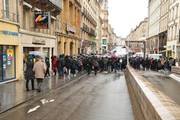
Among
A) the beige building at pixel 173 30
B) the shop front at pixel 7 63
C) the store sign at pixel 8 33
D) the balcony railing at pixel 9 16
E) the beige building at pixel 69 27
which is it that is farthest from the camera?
the beige building at pixel 173 30

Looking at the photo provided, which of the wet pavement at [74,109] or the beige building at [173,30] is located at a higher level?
the beige building at [173,30]

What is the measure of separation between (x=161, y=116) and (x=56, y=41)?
28900mm

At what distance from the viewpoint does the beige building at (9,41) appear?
764 inches

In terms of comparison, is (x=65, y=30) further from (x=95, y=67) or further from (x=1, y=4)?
(x=1, y=4)

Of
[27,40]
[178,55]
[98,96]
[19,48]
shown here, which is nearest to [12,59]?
[19,48]

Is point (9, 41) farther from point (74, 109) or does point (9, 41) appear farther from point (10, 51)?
point (74, 109)

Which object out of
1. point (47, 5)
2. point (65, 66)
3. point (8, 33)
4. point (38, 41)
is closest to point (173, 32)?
point (47, 5)

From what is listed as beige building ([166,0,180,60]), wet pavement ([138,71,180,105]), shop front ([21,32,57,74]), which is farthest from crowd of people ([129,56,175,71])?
shop front ([21,32,57,74])

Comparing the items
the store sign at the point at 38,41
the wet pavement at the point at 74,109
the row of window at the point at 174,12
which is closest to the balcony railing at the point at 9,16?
the store sign at the point at 38,41

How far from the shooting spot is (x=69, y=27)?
1610 inches

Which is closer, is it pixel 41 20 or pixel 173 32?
pixel 41 20

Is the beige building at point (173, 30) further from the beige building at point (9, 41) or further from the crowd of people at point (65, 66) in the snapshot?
the beige building at point (9, 41)

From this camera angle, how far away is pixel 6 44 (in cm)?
1972

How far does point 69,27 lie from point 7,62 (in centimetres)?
2098
